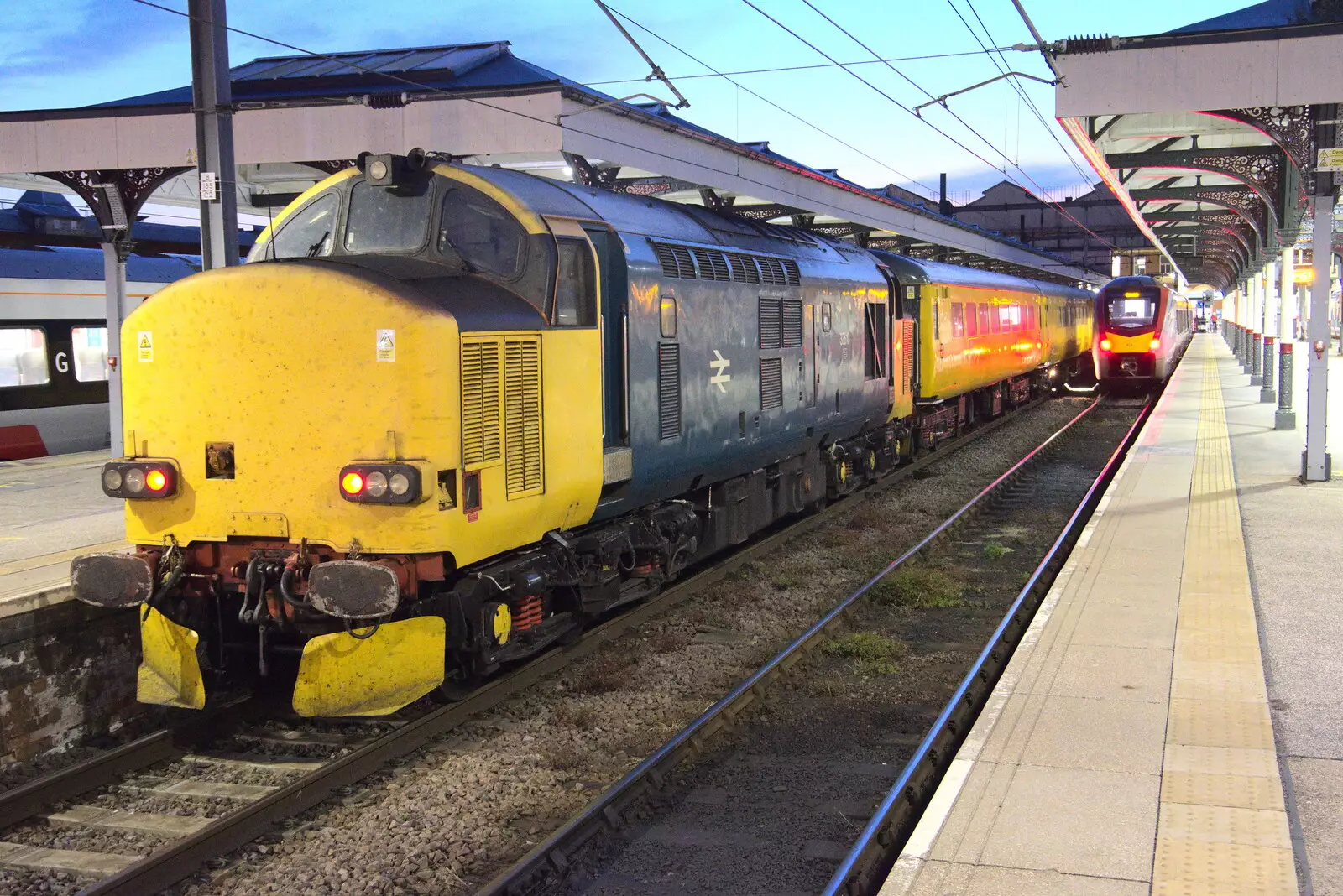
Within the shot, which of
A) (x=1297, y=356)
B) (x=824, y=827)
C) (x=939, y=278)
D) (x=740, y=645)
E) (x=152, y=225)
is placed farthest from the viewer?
(x=1297, y=356)

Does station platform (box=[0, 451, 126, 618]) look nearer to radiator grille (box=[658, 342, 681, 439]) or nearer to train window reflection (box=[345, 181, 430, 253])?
train window reflection (box=[345, 181, 430, 253])

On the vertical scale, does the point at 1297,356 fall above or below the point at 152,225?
below

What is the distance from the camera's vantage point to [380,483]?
6379mm

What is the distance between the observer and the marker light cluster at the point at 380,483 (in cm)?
632

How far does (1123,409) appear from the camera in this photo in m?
32.3

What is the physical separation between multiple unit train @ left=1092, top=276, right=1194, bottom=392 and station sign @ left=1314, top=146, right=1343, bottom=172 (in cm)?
1976

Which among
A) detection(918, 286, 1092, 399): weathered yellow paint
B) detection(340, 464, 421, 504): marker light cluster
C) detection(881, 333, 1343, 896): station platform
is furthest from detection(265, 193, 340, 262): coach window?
detection(918, 286, 1092, 399): weathered yellow paint

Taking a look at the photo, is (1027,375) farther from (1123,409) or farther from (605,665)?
(605,665)

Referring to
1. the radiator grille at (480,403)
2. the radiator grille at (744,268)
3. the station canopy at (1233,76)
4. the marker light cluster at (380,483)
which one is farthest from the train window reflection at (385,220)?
the station canopy at (1233,76)

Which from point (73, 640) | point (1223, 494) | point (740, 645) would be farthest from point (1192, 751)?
point (1223, 494)

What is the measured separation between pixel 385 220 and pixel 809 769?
420 cm

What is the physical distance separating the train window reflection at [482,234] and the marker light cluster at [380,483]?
5.44 ft

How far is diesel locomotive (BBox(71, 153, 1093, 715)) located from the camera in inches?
256

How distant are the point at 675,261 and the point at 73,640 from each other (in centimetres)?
497
